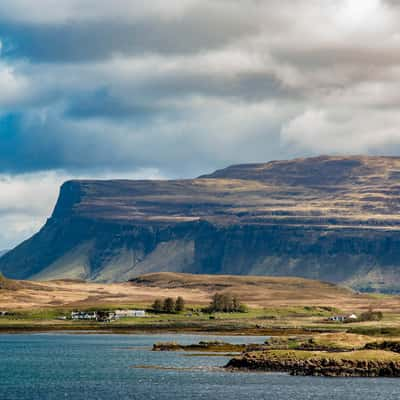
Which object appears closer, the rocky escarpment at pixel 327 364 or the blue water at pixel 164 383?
the blue water at pixel 164 383

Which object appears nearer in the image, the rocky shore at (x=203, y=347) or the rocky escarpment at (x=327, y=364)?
the rocky escarpment at (x=327, y=364)

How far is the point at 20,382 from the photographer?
138000mm

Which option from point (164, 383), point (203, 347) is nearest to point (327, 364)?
point (164, 383)

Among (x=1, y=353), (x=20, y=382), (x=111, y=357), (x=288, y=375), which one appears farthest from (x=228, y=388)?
(x=1, y=353)

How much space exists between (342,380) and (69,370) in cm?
4320

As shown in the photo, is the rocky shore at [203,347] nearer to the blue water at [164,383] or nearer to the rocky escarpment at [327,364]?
the blue water at [164,383]

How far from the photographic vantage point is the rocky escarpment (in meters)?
137

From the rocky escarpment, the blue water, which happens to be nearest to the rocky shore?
the blue water

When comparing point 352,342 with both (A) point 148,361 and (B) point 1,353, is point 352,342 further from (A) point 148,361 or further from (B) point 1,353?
(B) point 1,353

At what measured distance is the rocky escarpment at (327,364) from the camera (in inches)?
5384

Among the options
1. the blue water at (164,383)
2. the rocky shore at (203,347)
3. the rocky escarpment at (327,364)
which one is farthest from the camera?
the rocky shore at (203,347)

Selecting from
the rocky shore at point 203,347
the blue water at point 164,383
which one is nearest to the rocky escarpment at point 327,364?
the blue water at point 164,383

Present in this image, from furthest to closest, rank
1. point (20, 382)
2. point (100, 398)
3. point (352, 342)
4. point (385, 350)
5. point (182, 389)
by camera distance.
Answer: point (352, 342) → point (385, 350) → point (20, 382) → point (182, 389) → point (100, 398)

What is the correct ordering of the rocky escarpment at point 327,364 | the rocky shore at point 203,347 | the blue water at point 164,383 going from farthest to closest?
the rocky shore at point 203,347
the rocky escarpment at point 327,364
the blue water at point 164,383
